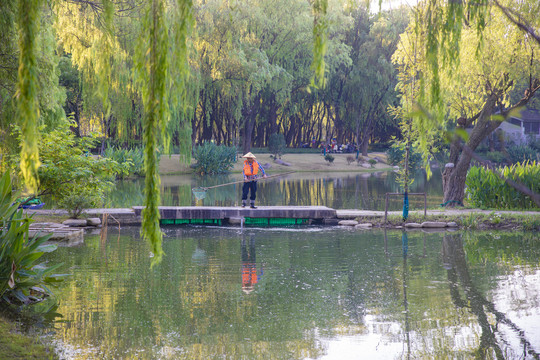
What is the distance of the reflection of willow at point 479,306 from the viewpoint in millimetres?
6949

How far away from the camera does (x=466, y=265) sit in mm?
11961

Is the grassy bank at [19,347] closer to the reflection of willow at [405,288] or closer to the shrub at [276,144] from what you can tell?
the reflection of willow at [405,288]

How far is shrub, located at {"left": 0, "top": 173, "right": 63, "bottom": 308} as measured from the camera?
771 centimetres

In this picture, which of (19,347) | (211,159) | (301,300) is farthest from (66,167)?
(211,159)

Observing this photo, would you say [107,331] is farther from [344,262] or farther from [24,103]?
[344,262]

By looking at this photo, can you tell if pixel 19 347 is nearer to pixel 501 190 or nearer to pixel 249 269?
pixel 249 269

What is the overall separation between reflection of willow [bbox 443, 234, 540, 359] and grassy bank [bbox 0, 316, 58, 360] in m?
4.77

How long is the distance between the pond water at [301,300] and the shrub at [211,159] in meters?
26.8

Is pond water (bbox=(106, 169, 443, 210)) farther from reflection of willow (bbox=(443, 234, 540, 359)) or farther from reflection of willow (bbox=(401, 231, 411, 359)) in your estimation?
reflection of willow (bbox=(443, 234, 540, 359))

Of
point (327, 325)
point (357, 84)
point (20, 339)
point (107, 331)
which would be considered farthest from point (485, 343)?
point (357, 84)

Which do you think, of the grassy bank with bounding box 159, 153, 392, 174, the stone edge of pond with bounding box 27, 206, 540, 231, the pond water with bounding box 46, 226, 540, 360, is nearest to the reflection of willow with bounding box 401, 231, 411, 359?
the pond water with bounding box 46, 226, 540, 360

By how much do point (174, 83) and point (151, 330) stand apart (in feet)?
10.9

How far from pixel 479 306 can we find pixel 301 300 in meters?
2.64

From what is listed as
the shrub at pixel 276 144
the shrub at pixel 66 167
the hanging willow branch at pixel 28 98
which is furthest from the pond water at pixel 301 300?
the shrub at pixel 276 144
